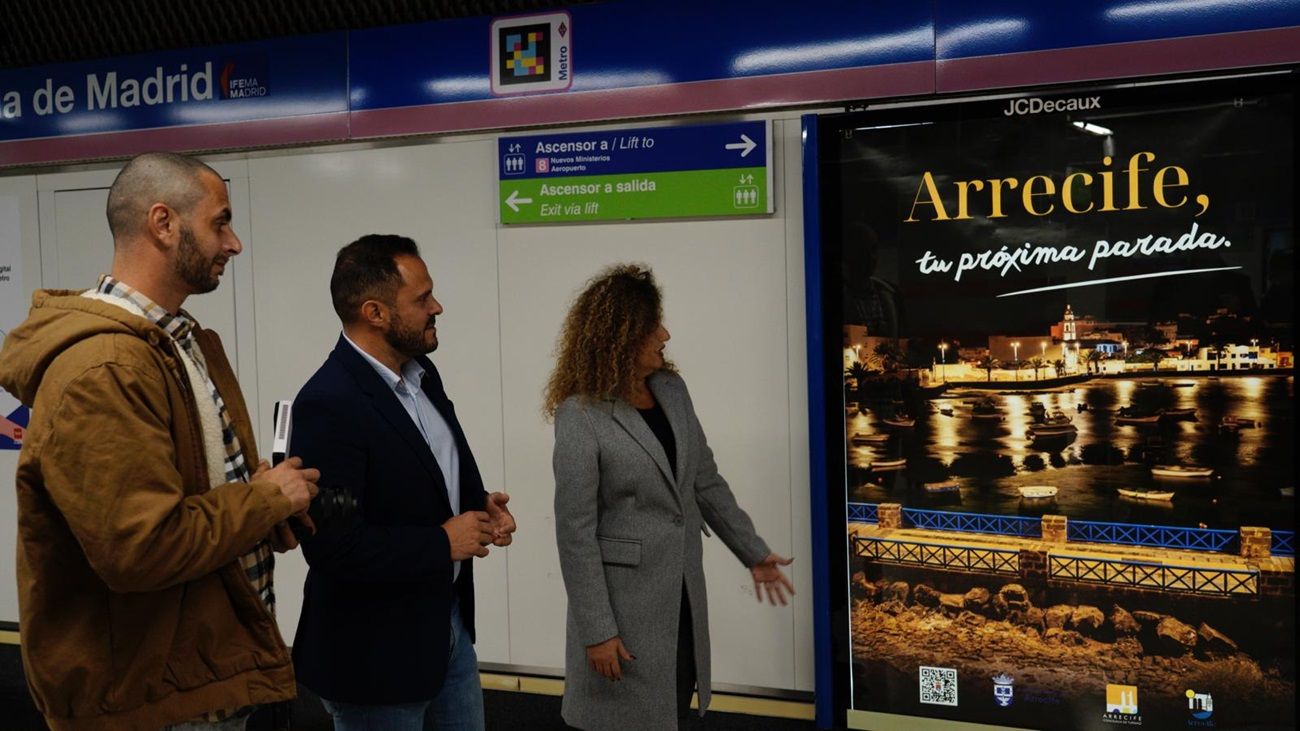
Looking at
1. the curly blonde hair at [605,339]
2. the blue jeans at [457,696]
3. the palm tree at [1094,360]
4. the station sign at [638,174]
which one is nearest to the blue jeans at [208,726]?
the blue jeans at [457,696]

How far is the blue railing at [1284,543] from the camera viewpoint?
3332mm

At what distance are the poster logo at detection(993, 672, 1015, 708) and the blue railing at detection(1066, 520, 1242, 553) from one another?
54 centimetres

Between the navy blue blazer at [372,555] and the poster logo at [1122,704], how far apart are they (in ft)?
7.77

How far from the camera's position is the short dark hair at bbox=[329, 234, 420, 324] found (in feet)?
7.73

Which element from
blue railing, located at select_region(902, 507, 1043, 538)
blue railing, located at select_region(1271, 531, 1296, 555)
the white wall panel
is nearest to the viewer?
blue railing, located at select_region(1271, 531, 1296, 555)

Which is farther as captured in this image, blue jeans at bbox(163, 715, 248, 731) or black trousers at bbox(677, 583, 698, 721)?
black trousers at bbox(677, 583, 698, 721)

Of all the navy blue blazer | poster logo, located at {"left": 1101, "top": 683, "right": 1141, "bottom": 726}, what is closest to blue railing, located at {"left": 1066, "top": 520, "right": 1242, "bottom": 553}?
poster logo, located at {"left": 1101, "top": 683, "right": 1141, "bottom": 726}

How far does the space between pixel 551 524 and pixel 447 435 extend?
6.25 ft

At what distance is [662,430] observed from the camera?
2.86 metres

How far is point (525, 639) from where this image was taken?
4422mm

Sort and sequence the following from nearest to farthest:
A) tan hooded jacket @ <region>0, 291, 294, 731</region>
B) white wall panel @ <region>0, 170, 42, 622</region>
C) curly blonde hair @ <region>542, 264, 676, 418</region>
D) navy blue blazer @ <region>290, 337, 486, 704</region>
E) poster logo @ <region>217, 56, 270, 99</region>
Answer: tan hooded jacket @ <region>0, 291, 294, 731</region>, navy blue blazer @ <region>290, 337, 486, 704</region>, curly blonde hair @ <region>542, 264, 676, 418</region>, poster logo @ <region>217, 56, 270, 99</region>, white wall panel @ <region>0, 170, 42, 622</region>

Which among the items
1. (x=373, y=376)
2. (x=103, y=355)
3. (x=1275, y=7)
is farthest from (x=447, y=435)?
(x=1275, y=7)

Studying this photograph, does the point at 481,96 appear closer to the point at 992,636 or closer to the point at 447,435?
the point at 447,435

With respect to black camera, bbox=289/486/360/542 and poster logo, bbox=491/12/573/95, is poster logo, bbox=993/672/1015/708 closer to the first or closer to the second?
black camera, bbox=289/486/360/542
